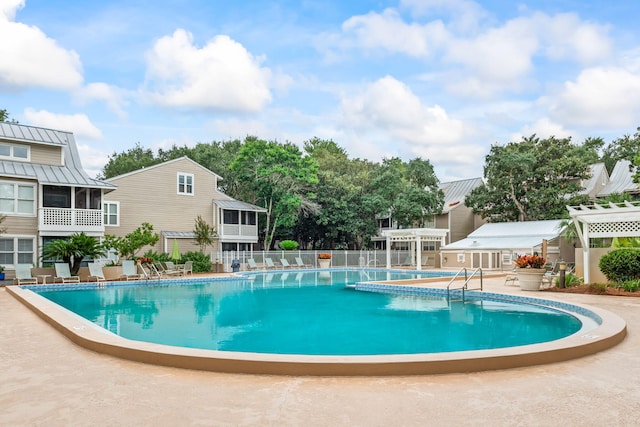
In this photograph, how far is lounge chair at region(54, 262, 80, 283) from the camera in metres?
18.3

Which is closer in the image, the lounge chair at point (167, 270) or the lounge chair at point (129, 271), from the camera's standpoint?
the lounge chair at point (129, 271)

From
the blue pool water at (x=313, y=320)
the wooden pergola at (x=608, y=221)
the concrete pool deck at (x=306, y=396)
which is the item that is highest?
the wooden pergola at (x=608, y=221)

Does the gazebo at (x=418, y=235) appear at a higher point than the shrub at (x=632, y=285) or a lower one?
higher

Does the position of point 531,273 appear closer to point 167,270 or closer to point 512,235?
point 167,270

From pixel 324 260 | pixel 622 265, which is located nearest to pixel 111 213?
pixel 324 260

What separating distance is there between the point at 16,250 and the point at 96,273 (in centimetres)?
423

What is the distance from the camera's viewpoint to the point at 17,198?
2041cm

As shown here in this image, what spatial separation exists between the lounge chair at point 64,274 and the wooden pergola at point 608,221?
58.2 ft

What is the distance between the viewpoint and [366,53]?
19.6m

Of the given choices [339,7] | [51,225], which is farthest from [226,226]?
[339,7]

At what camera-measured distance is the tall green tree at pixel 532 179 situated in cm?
3244

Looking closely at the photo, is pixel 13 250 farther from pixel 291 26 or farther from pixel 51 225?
pixel 291 26

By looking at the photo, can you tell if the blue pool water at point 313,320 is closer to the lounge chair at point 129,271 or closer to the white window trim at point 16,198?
the lounge chair at point 129,271

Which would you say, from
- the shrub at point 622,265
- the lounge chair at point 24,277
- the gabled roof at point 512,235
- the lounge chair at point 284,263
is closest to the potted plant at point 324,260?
the lounge chair at point 284,263
